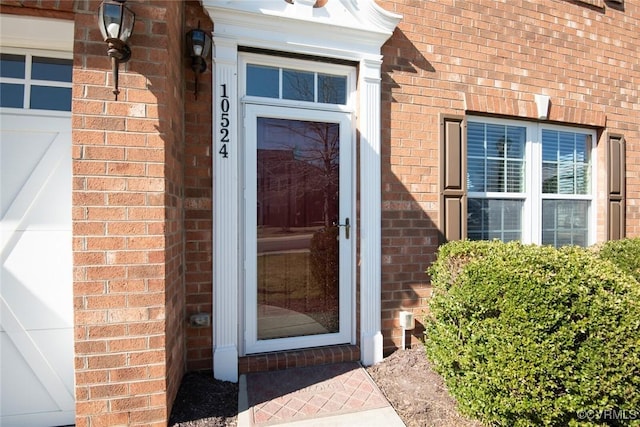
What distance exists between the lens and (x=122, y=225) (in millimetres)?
1948

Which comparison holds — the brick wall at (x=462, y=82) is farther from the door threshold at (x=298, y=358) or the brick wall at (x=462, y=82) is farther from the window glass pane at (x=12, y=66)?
the window glass pane at (x=12, y=66)

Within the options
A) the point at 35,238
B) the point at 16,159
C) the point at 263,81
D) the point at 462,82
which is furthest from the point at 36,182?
the point at 462,82

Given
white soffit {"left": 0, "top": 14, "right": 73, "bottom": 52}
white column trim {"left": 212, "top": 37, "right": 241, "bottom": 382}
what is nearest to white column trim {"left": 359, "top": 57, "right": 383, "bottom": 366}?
white column trim {"left": 212, "top": 37, "right": 241, "bottom": 382}

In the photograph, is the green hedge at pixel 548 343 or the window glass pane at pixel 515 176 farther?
the window glass pane at pixel 515 176

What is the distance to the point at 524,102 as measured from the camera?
143 inches

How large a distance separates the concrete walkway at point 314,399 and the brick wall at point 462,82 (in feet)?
2.26

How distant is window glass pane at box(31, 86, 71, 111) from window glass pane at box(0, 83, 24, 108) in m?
0.07

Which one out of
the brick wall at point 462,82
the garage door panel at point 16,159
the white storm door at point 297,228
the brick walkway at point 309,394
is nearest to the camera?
the garage door panel at point 16,159

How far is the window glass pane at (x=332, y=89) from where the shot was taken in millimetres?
3043

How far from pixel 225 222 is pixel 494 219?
2.92m

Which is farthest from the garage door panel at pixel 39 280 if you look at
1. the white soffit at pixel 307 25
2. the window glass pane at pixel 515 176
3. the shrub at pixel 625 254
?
the shrub at pixel 625 254

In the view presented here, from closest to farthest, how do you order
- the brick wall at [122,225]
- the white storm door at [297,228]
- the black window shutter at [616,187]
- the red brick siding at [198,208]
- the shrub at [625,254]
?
1. the brick wall at [122,225]
2. the red brick siding at [198,208]
3. the white storm door at [297,228]
4. the shrub at [625,254]
5. the black window shutter at [616,187]

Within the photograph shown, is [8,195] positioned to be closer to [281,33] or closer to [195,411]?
[195,411]

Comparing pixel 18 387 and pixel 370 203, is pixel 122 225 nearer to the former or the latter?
pixel 18 387
